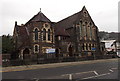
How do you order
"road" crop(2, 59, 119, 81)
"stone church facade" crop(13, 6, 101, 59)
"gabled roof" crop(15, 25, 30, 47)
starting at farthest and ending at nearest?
"gabled roof" crop(15, 25, 30, 47) < "stone church facade" crop(13, 6, 101, 59) < "road" crop(2, 59, 119, 81)

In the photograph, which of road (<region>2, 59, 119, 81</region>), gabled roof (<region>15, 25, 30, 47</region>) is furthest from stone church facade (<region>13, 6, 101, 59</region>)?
road (<region>2, 59, 119, 81</region>)

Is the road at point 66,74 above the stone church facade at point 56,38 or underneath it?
underneath

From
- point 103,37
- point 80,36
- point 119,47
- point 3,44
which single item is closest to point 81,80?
point 3,44

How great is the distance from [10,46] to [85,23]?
2435 centimetres

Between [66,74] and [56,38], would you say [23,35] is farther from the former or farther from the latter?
[66,74]

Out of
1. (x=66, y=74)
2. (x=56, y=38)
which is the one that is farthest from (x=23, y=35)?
(x=66, y=74)

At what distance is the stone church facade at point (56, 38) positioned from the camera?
32.9 meters

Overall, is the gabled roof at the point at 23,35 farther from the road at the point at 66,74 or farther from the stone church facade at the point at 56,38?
the road at the point at 66,74

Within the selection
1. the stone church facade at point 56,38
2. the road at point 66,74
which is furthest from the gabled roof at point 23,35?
the road at point 66,74

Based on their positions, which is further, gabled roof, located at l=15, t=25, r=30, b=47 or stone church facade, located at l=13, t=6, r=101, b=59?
gabled roof, located at l=15, t=25, r=30, b=47

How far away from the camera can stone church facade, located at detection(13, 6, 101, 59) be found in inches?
1294

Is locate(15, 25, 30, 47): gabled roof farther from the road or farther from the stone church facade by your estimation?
the road

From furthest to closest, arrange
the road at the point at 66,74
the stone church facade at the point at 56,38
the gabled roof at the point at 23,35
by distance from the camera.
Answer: the gabled roof at the point at 23,35, the stone church facade at the point at 56,38, the road at the point at 66,74

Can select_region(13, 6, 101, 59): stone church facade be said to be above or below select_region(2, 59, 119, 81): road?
above
